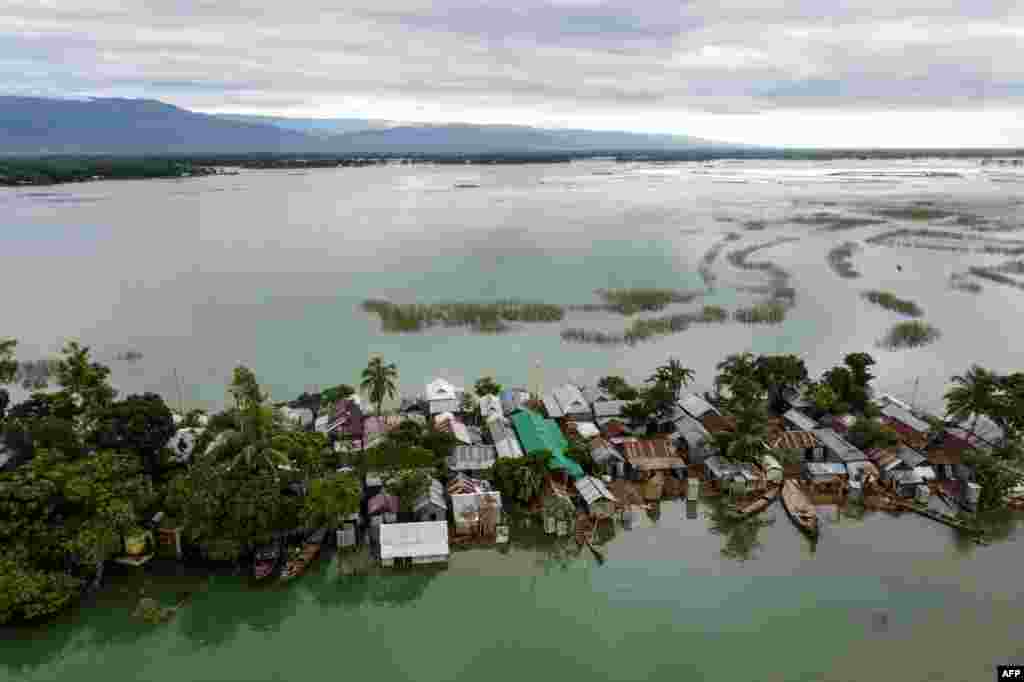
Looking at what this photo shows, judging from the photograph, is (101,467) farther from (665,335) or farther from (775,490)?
(665,335)

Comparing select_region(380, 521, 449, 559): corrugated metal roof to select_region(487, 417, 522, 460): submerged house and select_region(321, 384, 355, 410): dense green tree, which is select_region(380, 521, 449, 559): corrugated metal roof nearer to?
select_region(487, 417, 522, 460): submerged house

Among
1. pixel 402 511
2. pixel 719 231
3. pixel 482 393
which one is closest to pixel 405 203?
pixel 719 231

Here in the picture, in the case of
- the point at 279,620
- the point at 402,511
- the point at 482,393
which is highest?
the point at 482,393

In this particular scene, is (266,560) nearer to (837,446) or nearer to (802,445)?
(802,445)

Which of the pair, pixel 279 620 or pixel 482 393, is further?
pixel 482 393

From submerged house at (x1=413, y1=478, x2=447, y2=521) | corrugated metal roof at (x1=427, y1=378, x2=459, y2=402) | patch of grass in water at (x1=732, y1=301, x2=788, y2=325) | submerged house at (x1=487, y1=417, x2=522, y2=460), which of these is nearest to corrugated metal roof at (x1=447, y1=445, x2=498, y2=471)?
submerged house at (x1=487, y1=417, x2=522, y2=460)

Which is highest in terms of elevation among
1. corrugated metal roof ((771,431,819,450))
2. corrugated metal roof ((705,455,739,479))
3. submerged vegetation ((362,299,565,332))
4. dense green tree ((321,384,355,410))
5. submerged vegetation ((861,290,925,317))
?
submerged vegetation ((861,290,925,317))
